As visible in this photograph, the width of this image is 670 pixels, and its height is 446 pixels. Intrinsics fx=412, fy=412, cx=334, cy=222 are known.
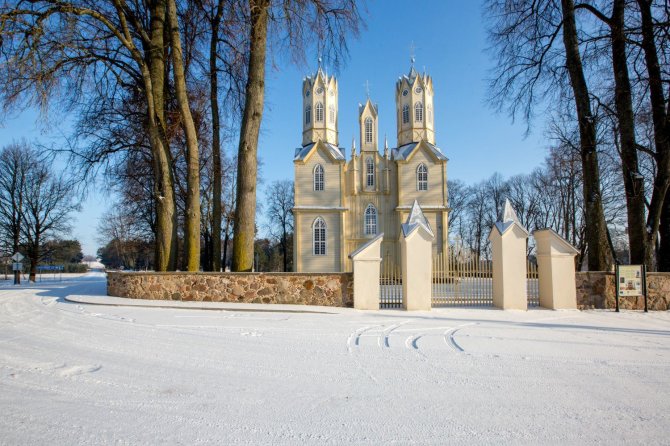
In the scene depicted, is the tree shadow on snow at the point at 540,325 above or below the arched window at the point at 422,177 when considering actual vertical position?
below

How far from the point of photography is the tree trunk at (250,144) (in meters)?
12.6

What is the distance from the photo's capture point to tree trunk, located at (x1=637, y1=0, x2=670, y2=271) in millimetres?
12664

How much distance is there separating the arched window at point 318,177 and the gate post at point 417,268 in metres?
19.0

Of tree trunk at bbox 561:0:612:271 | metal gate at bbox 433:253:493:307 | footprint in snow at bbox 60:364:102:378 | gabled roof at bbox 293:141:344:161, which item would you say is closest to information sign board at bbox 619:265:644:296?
tree trunk at bbox 561:0:612:271

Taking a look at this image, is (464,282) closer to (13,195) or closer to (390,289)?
(390,289)

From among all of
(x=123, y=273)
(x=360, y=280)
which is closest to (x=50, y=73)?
(x=123, y=273)

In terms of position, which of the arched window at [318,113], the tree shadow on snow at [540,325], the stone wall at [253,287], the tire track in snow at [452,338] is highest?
the arched window at [318,113]

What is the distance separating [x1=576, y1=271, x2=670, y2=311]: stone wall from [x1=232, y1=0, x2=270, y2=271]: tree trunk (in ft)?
32.2

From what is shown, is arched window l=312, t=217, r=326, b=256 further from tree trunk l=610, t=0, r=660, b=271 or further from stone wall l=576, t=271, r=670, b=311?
tree trunk l=610, t=0, r=660, b=271

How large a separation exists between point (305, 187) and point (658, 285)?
864 inches

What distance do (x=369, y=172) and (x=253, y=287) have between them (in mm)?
21304

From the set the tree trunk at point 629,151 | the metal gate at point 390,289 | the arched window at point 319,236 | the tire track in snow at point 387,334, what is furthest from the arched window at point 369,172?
the tire track in snow at point 387,334

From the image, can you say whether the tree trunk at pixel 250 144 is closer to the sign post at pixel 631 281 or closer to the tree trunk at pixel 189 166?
the tree trunk at pixel 189 166

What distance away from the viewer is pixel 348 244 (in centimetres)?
3066
